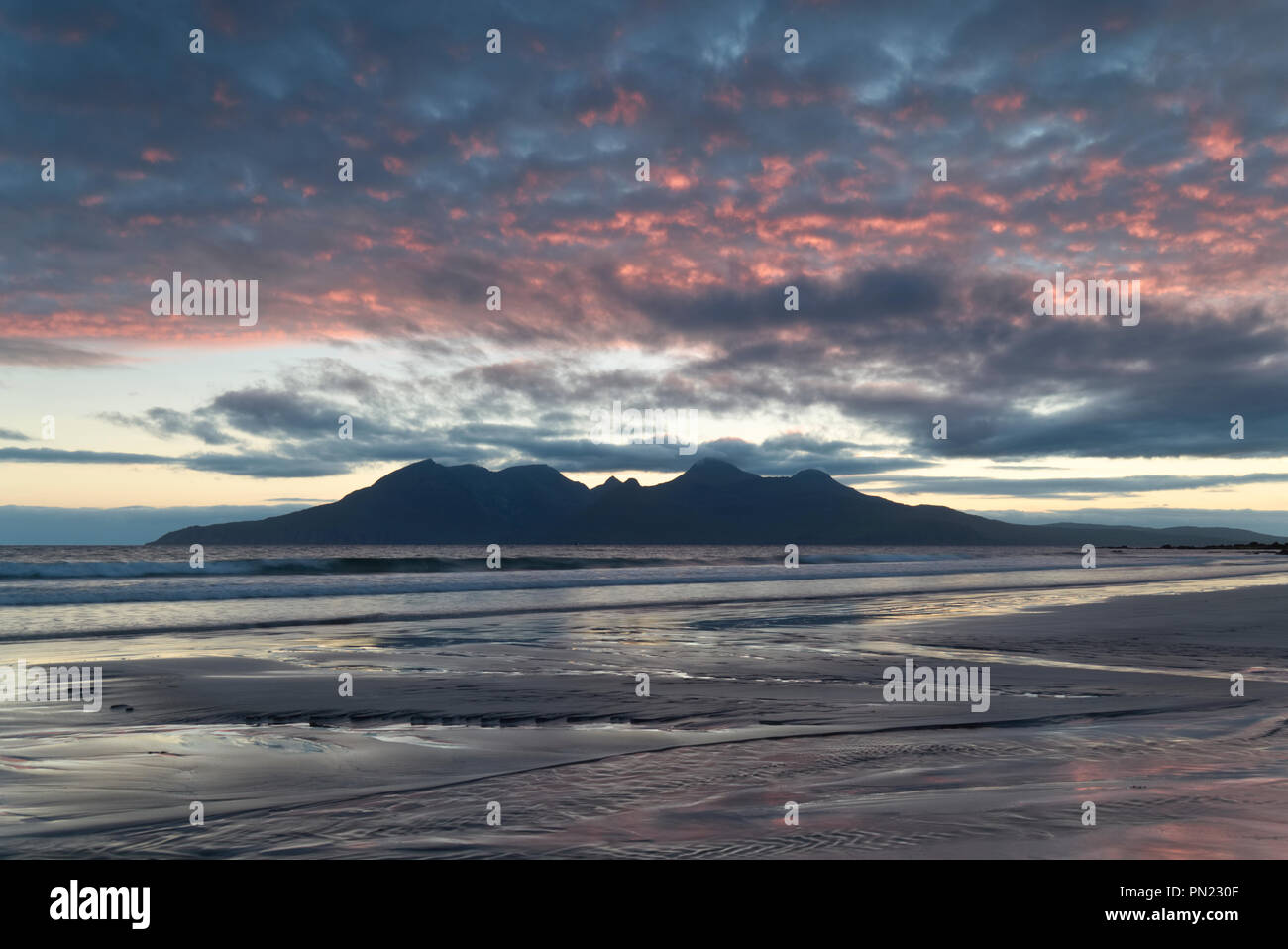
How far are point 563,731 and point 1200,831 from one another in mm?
4987

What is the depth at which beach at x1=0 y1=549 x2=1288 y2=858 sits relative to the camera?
4.70 m

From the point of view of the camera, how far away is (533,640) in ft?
53.5

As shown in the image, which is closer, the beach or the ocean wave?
the beach

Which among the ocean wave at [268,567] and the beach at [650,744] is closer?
the beach at [650,744]

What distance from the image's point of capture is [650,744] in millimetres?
7285

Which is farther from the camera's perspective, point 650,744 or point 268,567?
point 268,567

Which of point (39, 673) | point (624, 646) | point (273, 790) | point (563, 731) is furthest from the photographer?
point (624, 646)

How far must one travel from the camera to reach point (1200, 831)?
15.1ft

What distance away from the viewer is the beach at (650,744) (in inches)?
185
